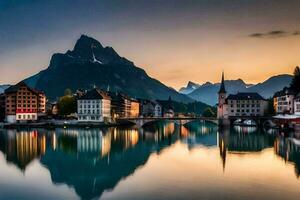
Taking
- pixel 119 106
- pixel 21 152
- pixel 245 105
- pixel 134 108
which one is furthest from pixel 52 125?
pixel 134 108

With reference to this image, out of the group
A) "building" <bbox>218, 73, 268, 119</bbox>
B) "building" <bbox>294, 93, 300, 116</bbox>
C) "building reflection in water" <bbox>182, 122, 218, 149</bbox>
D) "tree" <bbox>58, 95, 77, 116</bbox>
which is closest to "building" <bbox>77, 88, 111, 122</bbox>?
"tree" <bbox>58, 95, 77, 116</bbox>

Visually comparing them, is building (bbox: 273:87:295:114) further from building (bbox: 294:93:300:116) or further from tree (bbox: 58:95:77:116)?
tree (bbox: 58:95:77:116)

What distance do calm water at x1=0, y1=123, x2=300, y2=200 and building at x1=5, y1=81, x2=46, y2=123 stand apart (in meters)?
65.4

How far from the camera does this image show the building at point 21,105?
124 meters

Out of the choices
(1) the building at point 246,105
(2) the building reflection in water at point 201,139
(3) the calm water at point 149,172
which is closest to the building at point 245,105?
(1) the building at point 246,105

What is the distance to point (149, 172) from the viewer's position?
129 feet

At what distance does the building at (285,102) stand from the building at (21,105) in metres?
71.8

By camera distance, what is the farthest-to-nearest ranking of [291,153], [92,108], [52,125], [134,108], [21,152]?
1. [134,108]
2. [92,108]
3. [52,125]
4. [21,152]
5. [291,153]

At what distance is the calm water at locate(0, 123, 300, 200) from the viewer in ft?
99.1

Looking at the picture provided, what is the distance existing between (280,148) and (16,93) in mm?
88686

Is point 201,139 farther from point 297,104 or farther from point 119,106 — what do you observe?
point 119,106

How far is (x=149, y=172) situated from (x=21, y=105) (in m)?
93.5

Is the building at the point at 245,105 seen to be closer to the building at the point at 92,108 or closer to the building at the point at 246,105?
the building at the point at 246,105

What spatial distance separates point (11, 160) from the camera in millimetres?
47656
